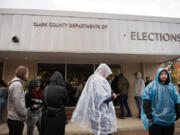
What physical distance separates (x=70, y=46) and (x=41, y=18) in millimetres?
1512

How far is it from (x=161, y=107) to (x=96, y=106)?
1.12 metres

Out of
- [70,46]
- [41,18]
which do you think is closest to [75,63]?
[70,46]

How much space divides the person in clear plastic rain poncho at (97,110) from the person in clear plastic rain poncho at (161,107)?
2.10 ft

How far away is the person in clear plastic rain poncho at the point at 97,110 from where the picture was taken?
2404 mm

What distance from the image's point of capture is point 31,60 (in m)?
6.20

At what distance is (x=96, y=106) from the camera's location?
8.07ft

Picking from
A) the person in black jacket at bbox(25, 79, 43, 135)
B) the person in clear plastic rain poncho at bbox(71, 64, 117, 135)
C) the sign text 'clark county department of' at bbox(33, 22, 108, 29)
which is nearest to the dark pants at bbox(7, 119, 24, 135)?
the person in black jacket at bbox(25, 79, 43, 135)

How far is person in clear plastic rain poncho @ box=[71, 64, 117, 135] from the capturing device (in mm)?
2404

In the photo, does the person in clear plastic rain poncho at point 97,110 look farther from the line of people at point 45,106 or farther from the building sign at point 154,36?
the building sign at point 154,36

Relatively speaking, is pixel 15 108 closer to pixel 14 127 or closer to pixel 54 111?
pixel 14 127

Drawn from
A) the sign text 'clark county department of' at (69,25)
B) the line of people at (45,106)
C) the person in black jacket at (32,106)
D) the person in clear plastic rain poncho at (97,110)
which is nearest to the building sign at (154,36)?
the sign text 'clark county department of' at (69,25)

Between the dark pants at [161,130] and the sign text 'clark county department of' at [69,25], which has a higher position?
the sign text 'clark county department of' at [69,25]

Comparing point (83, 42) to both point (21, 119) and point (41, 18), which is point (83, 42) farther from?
point (21, 119)

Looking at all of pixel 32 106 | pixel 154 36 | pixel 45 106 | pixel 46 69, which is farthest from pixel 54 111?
pixel 154 36
